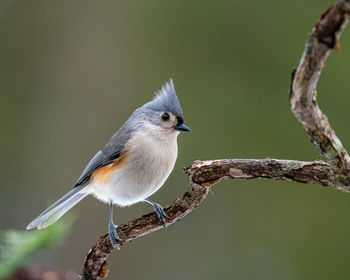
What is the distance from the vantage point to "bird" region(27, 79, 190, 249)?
6.94 feet

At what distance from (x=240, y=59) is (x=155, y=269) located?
1.91 meters

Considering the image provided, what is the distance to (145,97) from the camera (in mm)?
3789

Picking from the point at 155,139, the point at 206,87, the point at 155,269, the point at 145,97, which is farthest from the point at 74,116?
the point at 155,139

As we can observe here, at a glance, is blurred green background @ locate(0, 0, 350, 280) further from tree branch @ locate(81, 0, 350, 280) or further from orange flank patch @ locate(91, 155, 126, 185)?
tree branch @ locate(81, 0, 350, 280)

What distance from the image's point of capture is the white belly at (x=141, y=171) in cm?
210

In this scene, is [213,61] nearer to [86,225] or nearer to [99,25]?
[99,25]

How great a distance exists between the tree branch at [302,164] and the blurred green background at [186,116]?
1.52 meters

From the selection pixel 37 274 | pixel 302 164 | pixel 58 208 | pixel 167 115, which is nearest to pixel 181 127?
pixel 167 115

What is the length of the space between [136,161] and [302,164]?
99 centimetres

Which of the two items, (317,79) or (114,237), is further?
(114,237)

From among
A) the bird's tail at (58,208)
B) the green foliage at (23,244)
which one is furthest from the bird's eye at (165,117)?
the green foliage at (23,244)

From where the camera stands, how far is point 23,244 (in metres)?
1.39

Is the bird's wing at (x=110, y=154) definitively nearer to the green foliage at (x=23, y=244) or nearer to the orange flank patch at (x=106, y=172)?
the orange flank patch at (x=106, y=172)

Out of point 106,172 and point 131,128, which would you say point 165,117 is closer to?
point 131,128
